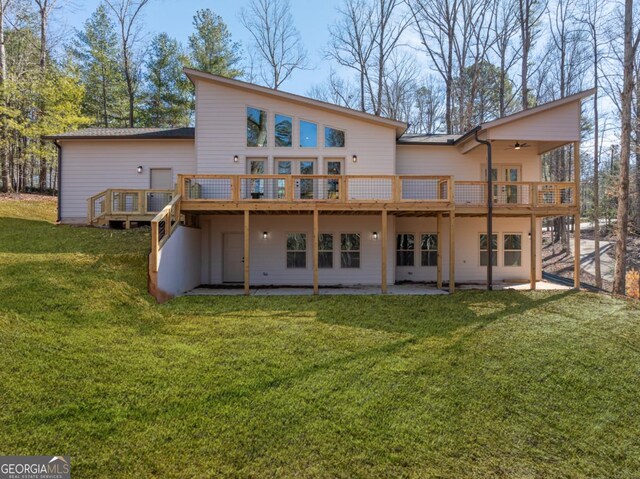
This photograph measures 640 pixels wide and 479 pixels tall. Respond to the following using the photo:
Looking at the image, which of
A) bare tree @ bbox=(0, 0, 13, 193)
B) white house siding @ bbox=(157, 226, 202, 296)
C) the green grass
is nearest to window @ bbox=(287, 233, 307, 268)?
white house siding @ bbox=(157, 226, 202, 296)

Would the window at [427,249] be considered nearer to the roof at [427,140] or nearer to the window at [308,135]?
the roof at [427,140]

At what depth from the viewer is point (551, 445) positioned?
348 centimetres

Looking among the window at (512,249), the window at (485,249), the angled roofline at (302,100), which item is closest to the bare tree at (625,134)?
the window at (512,249)

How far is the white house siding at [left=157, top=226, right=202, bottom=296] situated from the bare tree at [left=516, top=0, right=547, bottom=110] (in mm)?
18532

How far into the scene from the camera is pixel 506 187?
12.1 metres

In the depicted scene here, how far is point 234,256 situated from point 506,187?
10.0 m

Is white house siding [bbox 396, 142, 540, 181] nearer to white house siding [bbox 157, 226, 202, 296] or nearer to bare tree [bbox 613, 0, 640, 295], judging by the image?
bare tree [bbox 613, 0, 640, 295]

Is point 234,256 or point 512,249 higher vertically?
point 512,249

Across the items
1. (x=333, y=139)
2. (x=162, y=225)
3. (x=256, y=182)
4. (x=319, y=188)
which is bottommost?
A: (x=162, y=225)

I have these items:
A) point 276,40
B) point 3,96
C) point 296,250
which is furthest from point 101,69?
point 296,250

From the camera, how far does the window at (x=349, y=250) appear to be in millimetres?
11828

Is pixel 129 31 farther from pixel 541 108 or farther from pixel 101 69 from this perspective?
pixel 541 108

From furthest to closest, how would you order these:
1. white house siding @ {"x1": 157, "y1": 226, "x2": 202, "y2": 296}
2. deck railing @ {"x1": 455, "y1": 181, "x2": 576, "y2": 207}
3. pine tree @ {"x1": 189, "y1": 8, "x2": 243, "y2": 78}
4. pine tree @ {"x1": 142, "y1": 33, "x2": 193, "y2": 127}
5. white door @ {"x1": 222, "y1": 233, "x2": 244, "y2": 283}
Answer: pine tree @ {"x1": 142, "y1": 33, "x2": 193, "y2": 127} < pine tree @ {"x1": 189, "y1": 8, "x2": 243, "y2": 78} < white door @ {"x1": 222, "y1": 233, "x2": 244, "y2": 283} < deck railing @ {"x1": 455, "y1": 181, "x2": 576, "y2": 207} < white house siding @ {"x1": 157, "y1": 226, "x2": 202, "y2": 296}

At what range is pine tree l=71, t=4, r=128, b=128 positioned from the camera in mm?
22875
